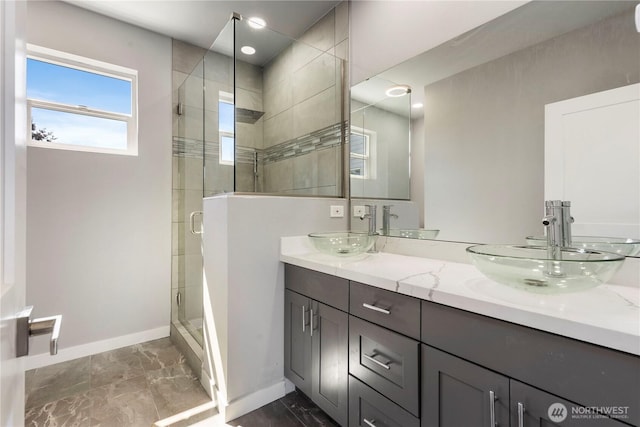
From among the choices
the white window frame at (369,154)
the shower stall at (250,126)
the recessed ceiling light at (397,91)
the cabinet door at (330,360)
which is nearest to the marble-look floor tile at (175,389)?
the shower stall at (250,126)

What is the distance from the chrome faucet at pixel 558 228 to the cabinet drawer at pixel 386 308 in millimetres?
584

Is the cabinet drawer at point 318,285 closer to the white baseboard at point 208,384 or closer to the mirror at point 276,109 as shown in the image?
the mirror at point 276,109

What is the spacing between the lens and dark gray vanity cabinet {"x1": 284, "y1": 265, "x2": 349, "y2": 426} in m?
1.49

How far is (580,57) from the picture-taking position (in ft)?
4.08

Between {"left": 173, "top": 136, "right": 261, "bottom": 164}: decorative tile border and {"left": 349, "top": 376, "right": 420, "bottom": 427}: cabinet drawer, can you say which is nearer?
{"left": 349, "top": 376, "right": 420, "bottom": 427}: cabinet drawer

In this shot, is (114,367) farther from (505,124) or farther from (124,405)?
(505,124)

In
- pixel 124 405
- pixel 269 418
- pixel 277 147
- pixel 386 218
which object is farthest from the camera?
pixel 277 147

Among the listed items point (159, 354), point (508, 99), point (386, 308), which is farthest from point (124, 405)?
point (508, 99)

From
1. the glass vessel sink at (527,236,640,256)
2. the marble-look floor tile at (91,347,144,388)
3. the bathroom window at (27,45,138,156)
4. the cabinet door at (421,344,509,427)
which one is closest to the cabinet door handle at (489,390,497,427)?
the cabinet door at (421,344,509,427)

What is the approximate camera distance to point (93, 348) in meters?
2.49

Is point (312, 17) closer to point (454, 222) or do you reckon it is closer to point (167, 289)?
point (454, 222)

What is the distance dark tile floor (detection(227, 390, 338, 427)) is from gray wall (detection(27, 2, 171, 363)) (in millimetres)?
1515

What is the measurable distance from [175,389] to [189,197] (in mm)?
1512

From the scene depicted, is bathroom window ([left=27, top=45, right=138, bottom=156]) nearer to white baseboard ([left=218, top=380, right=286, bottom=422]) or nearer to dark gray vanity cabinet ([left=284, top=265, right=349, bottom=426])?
dark gray vanity cabinet ([left=284, top=265, right=349, bottom=426])
